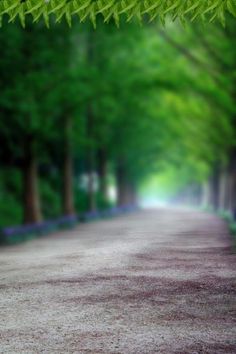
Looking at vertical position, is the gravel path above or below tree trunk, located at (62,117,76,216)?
below

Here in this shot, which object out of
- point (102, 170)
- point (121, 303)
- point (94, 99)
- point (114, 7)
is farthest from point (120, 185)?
point (114, 7)

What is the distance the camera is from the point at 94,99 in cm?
1984

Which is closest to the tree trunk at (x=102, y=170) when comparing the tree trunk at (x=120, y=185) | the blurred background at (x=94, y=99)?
the blurred background at (x=94, y=99)

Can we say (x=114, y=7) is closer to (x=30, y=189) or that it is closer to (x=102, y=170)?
(x=30, y=189)

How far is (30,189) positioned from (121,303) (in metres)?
14.1

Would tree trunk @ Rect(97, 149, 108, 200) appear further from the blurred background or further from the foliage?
the foliage

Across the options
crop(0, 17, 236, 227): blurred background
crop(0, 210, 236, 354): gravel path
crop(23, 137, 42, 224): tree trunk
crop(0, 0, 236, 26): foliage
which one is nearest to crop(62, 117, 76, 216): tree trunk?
crop(0, 17, 236, 227): blurred background

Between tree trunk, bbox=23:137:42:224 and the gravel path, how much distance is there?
10.3 m

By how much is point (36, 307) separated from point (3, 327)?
27.2 inches

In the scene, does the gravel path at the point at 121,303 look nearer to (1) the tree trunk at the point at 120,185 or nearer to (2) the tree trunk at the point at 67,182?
(2) the tree trunk at the point at 67,182

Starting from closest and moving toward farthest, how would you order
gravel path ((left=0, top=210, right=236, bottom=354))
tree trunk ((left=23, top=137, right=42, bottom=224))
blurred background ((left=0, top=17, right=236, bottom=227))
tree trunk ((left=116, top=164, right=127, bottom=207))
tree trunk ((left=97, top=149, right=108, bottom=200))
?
gravel path ((left=0, top=210, right=236, bottom=354)) → blurred background ((left=0, top=17, right=236, bottom=227)) → tree trunk ((left=23, top=137, right=42, bottom=224)) → tree trunk ((left=97, top=149, right=108, bottom=200)) → tree trunk ((left=116, top=164, right=127, bottom=207))

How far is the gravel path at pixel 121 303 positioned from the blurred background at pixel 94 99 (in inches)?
272

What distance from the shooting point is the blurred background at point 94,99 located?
1792cm

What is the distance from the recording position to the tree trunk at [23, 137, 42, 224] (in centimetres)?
1942
